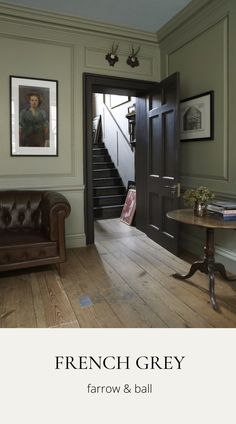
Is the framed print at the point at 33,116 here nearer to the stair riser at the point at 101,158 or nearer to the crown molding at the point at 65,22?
the crown molding at the point at 65,22

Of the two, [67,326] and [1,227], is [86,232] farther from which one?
[67,326]

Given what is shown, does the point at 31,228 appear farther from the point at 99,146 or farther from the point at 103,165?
the point at 99,146

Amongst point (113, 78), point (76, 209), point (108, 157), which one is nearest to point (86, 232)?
point (76, 209)

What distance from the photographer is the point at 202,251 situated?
3.50 m

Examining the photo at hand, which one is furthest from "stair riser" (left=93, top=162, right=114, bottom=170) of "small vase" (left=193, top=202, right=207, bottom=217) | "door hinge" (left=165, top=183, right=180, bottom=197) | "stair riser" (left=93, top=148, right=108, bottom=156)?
"small vase" (left=193, top=202, right=207, bottom=217)

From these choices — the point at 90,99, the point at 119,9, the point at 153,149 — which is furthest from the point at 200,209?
the point at 119,9

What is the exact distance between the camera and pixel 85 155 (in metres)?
3.96

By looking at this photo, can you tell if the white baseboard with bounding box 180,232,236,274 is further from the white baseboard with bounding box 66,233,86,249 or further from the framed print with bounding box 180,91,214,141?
the white baseboard with bounding box 66,233,86,249

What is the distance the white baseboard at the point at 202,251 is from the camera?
3.04 metres

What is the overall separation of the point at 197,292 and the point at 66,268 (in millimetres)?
1372

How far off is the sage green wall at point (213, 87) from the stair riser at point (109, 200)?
96.3 inches

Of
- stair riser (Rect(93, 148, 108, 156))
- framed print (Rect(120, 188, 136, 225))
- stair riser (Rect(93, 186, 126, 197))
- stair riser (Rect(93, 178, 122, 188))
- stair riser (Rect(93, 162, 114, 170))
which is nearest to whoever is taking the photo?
framed print (Rect(120, 188, 136, 225))

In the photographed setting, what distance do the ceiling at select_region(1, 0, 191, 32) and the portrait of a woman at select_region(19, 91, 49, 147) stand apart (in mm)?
941

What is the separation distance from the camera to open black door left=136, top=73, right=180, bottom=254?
3455 mm
